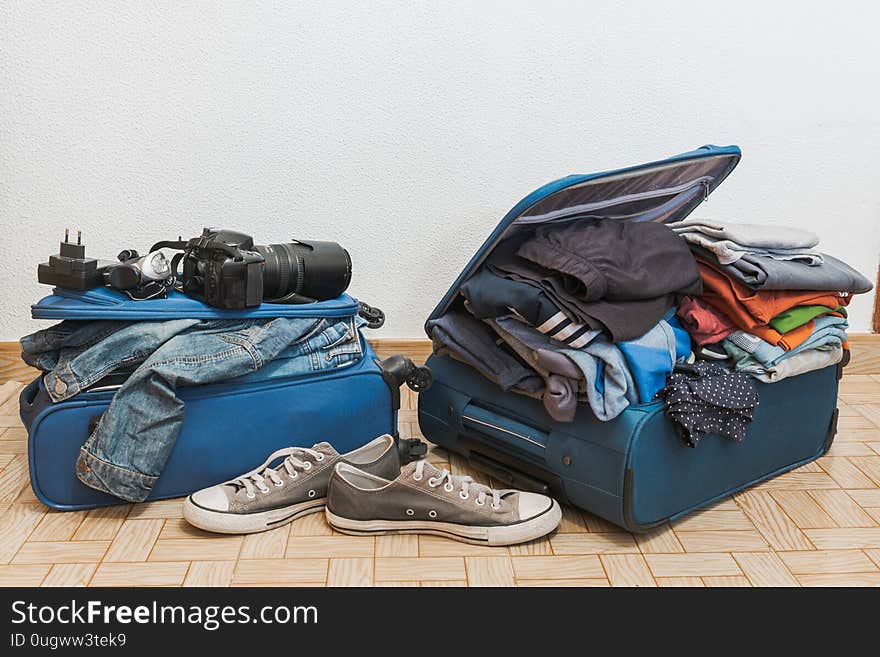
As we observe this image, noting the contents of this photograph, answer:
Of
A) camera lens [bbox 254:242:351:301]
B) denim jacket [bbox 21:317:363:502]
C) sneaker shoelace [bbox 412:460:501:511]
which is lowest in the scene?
sneaker shoelace [bbox 412:460:501:511]

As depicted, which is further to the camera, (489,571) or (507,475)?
(507,475)

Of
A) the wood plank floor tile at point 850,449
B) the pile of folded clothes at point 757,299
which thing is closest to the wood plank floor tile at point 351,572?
the pile of folded clothes at point 757,299

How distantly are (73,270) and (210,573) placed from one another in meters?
0.52

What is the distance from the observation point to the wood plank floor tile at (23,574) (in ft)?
3.96

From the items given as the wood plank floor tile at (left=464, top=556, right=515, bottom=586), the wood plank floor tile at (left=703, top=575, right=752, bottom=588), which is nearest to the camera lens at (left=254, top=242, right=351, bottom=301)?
the wood plank floor tile at (left=464, top=556, right=515, bottom=586)

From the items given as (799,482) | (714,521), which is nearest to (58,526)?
(714,521)

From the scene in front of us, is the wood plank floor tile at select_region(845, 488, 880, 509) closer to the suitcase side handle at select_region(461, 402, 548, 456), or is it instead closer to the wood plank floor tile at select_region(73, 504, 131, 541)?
the suitcase side handle at select_region(461, 402, 548, 456)

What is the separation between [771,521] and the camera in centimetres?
142

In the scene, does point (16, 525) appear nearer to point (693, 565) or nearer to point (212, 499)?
point (212, 499)

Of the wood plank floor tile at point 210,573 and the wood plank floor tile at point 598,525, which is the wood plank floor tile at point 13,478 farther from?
the wood plank floor tile at point 598,525

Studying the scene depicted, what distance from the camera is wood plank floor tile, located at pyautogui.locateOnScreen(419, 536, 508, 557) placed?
130 centimetres

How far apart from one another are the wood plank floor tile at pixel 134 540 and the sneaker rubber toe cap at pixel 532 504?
54cm

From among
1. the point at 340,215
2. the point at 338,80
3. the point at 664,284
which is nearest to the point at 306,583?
the point at 664,284

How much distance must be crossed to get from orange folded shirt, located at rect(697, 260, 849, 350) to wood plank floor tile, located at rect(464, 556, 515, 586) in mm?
537
